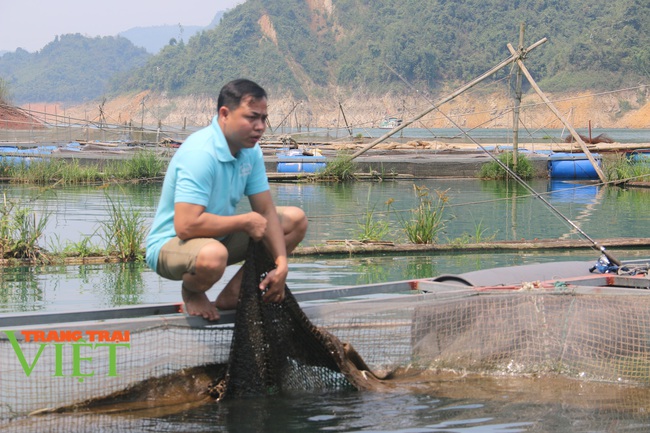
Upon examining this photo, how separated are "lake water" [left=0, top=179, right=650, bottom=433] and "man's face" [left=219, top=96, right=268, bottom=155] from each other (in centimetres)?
126

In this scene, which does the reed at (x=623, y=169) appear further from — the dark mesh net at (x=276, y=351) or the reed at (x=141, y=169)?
the dark mesh net at (x=276, y=351)

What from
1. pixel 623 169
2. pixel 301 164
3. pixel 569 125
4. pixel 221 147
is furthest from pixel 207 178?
pixel 301 164

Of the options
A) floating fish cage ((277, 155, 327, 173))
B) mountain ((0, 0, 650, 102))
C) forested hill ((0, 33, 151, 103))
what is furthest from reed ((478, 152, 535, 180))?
forested hill ((0, 33, 151, 103))

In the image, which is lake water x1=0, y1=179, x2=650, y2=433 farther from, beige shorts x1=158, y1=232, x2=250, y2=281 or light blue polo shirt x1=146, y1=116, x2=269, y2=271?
light blue polo shirt x1=146, y1=116, x2=269, y2=271

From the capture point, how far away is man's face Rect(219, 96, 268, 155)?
412cm

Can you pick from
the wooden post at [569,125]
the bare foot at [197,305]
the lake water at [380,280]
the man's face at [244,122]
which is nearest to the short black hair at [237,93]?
the man's face at [244,122]

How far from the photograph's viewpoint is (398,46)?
87250 mm

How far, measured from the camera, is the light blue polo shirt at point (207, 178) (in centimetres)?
398

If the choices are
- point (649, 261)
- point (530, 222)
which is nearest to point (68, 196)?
point (530, 222)

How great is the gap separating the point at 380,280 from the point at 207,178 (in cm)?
389

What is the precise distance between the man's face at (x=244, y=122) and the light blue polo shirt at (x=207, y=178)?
0.15 ft

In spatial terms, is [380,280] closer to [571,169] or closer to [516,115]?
[516,115]

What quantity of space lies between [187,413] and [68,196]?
43.6 ft

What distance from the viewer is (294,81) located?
327ft
